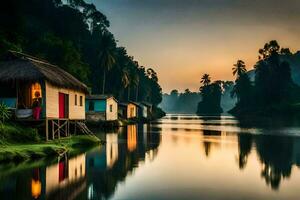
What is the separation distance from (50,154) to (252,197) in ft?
52.2

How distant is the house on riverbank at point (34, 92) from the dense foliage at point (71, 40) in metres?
12.8

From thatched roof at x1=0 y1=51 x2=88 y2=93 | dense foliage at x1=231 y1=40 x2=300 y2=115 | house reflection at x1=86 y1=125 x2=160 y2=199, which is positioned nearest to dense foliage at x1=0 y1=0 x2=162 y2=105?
thatched roof at x1=0 y1=51 x2=88 y2=93

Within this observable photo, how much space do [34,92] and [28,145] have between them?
314 inches

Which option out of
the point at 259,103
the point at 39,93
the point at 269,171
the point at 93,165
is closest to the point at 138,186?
the point at 93,165

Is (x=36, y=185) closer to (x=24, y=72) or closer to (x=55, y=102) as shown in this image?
(x=24, y=72)

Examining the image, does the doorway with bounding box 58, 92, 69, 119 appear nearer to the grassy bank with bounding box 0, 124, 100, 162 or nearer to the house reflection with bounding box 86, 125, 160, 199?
the grassy bank with bounding box 0, 124, 100, 162

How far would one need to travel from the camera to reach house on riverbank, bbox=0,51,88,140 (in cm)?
3064

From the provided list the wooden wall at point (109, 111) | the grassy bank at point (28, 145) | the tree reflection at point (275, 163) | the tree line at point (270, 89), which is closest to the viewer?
the tree reflection at point (275, 163)

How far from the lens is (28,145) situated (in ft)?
88.1

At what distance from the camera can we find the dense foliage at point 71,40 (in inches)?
2132

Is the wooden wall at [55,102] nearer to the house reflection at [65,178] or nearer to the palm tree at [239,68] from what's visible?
the house reflection at [65,178]

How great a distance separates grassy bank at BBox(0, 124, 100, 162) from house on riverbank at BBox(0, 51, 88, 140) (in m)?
1.28

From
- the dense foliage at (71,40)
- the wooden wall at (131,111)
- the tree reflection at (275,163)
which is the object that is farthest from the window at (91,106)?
the tree reflection at (275,163)

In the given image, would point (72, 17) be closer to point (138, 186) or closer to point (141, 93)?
point (141, 93)
